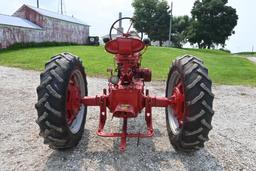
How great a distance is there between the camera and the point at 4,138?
5199 millimetres

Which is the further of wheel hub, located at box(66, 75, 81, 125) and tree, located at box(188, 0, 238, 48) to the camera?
tree, located at box(188, 0, 238, 48)

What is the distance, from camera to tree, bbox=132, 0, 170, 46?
59625 mm

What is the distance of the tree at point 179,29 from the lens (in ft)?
196

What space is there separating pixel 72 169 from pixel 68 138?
44cm

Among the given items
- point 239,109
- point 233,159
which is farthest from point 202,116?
point 239,109

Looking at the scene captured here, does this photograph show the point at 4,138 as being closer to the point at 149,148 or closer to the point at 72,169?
the point at 72,169

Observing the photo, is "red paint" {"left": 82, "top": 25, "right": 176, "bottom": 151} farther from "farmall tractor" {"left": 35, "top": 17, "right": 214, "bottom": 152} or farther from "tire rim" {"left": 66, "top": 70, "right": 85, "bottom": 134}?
"tire rim" {"left": 66, "top": 70, "right": 85, "bottom": 134}

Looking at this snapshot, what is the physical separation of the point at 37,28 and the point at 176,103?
3249 cm

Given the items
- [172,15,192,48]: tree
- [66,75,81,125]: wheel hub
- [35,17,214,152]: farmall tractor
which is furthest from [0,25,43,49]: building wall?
[172,15,192,48]: tree

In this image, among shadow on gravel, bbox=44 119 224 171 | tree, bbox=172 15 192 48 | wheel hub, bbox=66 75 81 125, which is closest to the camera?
shadow on gravel, bbox=44 119 224 171

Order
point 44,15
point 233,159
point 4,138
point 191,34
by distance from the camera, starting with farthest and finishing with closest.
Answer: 1. point 191,34
2. point 44,15
3. point 4,138
4. point 233,159

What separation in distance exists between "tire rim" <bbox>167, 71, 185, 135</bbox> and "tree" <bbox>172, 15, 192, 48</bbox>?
5531cm

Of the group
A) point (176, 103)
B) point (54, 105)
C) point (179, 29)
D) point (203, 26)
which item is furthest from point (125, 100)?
point (179, 29)

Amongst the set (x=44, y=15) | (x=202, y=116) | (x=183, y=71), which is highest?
(x=44, y=15)
